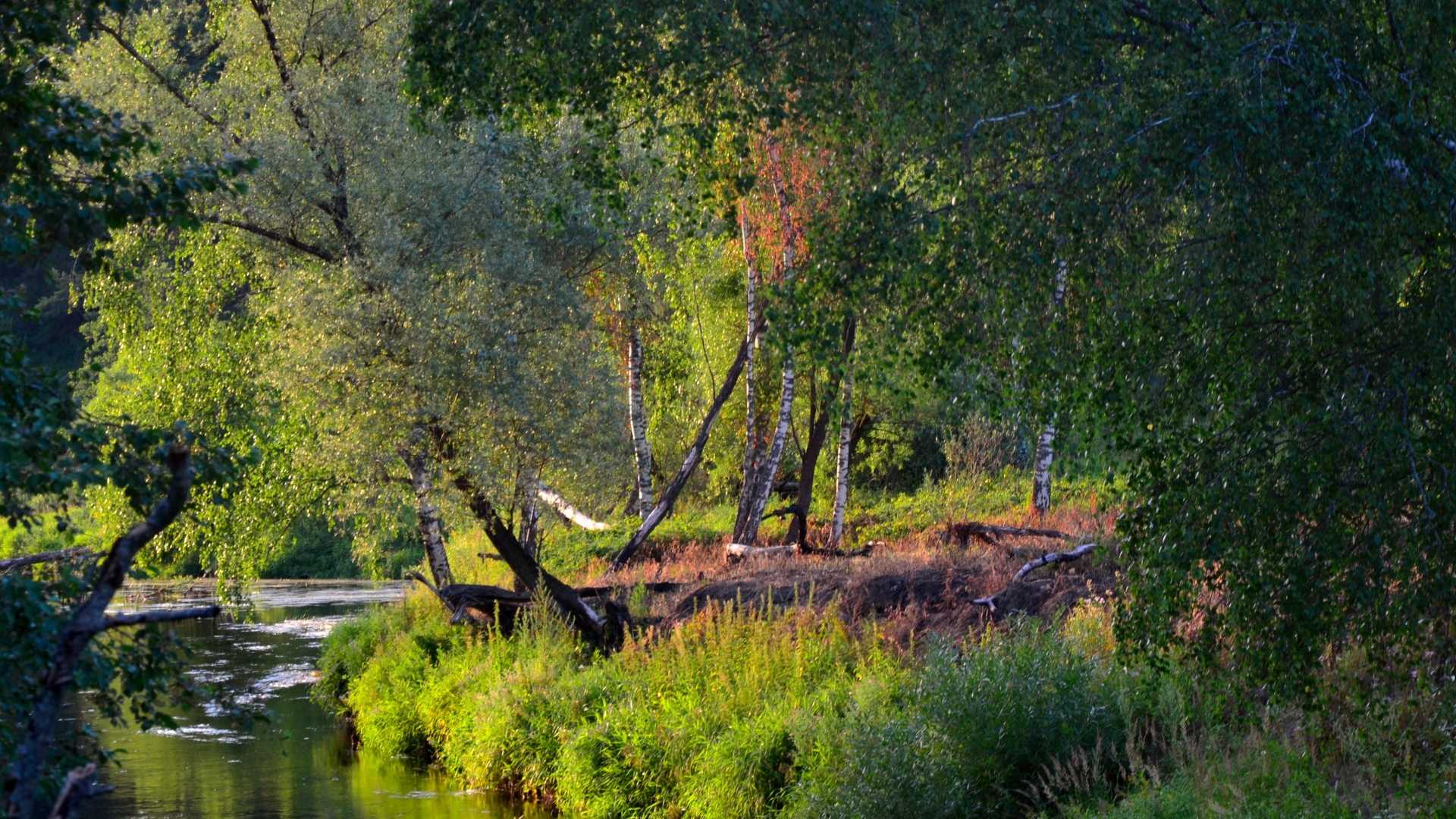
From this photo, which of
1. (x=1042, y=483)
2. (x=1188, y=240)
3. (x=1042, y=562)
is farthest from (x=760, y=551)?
Result: (x=1188, y=240)

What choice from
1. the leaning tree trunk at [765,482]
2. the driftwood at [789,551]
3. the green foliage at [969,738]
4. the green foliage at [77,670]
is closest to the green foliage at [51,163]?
the green foliage at [77,670]

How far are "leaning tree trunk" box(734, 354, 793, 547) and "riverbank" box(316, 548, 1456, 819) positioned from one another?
16.9ft

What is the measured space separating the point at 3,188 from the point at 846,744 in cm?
644

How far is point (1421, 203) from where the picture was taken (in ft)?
18.0

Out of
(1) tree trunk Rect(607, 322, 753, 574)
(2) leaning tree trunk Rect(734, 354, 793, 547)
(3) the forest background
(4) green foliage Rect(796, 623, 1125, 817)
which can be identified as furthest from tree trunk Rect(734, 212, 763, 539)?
(4) green foliage Rect(796, 623, 1125, 817)

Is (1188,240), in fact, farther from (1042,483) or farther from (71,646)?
(1042,483)

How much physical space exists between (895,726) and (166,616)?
6229 millimetres

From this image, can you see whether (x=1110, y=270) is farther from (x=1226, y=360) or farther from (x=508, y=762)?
(x=508, y=762)

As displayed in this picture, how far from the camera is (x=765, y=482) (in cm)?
2120

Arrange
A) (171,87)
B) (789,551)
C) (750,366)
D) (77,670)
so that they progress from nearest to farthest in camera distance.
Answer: (77,670) → (171,87) → (789,551) → (750,366)

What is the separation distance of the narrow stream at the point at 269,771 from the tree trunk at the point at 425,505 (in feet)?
8.33

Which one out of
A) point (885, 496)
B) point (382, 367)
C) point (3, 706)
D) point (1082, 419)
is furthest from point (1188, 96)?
point (885, 496)

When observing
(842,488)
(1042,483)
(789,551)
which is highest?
(842,488)

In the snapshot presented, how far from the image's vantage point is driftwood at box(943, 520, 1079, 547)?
17.6 metres
